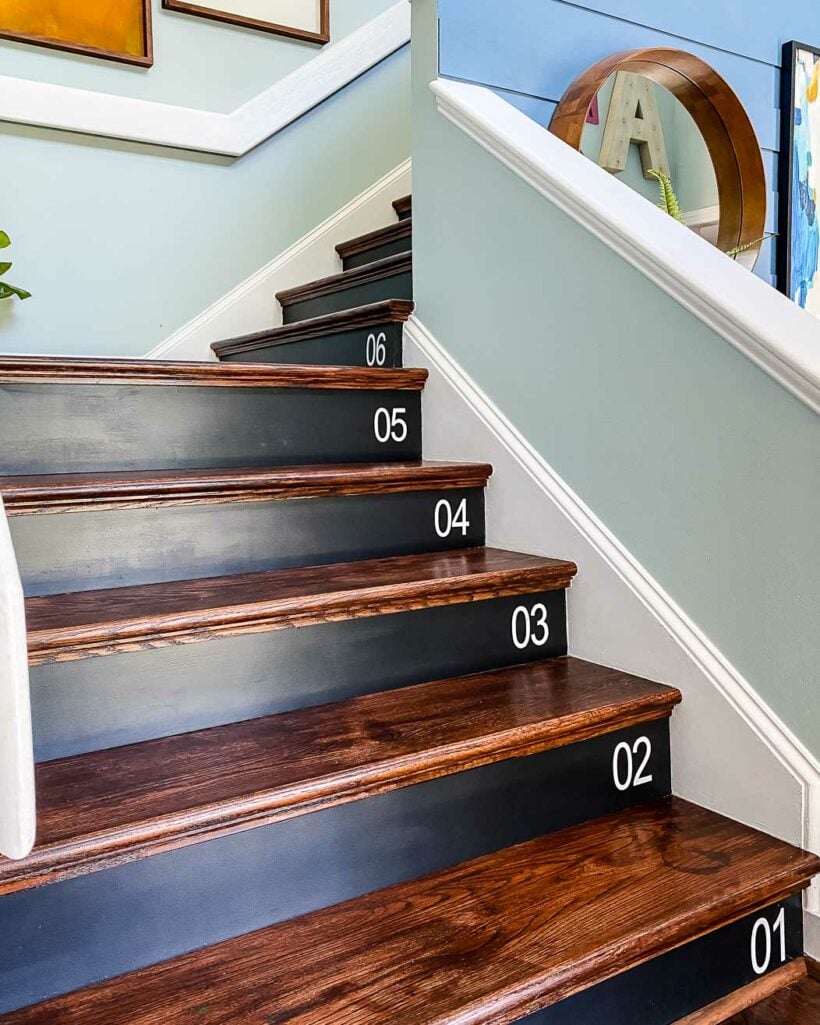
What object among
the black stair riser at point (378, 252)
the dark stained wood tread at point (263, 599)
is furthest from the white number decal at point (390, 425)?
the black stair riser at point (378, 252)

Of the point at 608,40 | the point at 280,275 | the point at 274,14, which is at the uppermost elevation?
the point at 274,14

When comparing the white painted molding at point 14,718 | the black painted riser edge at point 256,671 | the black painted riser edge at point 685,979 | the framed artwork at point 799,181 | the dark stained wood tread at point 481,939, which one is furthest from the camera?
the framed artwork at point 799,181

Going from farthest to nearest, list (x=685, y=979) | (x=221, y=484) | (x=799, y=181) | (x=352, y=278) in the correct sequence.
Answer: (x=799, y=181) < (x=352, y=278) < (x=221, y=484) < (x=685, y=979)

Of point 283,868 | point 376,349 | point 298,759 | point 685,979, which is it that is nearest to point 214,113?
point 376,349

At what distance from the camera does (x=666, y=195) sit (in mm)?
2385

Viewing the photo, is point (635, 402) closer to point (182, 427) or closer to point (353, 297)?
point (182, 427)

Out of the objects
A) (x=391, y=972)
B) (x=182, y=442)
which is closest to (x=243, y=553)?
(x=182, y=442)

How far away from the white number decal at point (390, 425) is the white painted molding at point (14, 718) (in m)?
1.19

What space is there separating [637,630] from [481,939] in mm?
640

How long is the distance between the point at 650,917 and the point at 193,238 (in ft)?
7.62

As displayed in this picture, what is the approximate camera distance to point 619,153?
7.91 ft

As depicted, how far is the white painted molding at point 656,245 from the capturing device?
121cm

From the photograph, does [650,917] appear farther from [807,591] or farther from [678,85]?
[678,85]

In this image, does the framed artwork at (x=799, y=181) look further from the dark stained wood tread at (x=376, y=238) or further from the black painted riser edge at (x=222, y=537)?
the black painted riser edge at (x=222, y=537)
